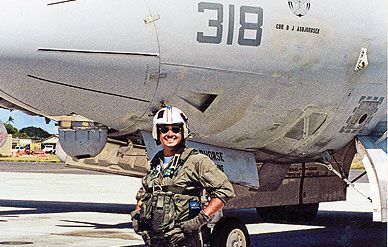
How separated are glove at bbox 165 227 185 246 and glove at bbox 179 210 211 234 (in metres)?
0.03

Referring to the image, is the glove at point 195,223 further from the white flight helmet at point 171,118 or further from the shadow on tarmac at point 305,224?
the shadow on tarmac at point 305,224


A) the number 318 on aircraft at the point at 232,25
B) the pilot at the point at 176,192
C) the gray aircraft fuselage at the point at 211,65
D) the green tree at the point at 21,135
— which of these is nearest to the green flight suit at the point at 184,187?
the pilot at the point at 176,192

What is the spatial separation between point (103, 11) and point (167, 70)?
101 centimetres

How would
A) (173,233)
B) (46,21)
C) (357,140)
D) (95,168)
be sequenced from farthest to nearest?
(95,168), (357,140), (46,21), (173,233)

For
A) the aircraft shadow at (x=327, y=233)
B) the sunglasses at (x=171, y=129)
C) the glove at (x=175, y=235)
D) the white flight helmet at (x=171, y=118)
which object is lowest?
the aircraft shadow at (x=327, y=233)

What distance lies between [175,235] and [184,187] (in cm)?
35

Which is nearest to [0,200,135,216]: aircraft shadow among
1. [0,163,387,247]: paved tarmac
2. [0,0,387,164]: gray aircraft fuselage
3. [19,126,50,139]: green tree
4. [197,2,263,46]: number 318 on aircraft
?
[0,163,387,247]: paved tarmac

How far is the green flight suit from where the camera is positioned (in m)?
6.12

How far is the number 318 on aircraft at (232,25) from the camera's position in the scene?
8953mm

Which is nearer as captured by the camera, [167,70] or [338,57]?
[167,70]

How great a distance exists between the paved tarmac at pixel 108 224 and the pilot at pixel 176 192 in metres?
7.47

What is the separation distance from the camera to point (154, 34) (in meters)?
8.68

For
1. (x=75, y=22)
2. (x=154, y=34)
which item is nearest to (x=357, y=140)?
(x=154, y=34)

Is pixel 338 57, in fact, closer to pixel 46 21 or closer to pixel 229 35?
pixel 229 35
